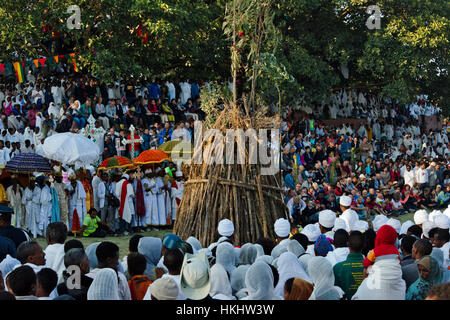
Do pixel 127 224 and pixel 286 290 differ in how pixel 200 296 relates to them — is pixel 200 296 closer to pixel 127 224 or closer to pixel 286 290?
pixel 286 290

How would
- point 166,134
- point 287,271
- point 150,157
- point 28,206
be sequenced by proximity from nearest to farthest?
point 287,271
point 28,206
point 150,157
point 166,134

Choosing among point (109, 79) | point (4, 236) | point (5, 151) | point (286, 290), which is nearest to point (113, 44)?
point (109, 79)

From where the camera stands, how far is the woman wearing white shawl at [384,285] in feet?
18.3

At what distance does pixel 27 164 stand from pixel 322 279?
9.44 meters

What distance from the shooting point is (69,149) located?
47.3ft

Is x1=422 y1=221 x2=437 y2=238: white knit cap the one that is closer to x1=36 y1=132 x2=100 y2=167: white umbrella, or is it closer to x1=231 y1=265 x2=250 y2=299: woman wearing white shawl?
x1=231 y1=265 x2=250 y2=299: woman wearing white shawl

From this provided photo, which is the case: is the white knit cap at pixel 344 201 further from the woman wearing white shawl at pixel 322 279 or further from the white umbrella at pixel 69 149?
the white umbrella at pixel 69 149

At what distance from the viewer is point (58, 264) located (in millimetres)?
6910

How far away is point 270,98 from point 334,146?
2.60 metres

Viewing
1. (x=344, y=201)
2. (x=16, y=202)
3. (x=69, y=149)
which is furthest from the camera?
(x=16, y=202)

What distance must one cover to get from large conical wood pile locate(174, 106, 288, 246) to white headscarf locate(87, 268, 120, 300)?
5324 millimetres

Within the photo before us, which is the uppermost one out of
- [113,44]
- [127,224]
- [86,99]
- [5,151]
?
[113,44]

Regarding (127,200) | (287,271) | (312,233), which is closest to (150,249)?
(287,271)

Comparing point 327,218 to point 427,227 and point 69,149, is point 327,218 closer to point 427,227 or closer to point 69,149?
point 427,227
